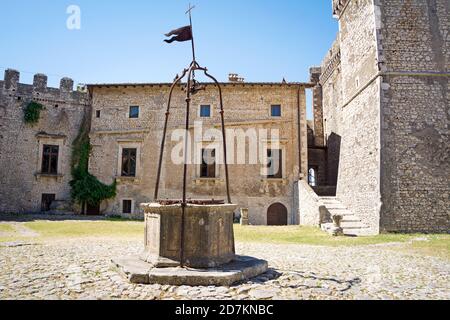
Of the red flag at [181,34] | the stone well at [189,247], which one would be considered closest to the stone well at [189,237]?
the stone well at [189,247]

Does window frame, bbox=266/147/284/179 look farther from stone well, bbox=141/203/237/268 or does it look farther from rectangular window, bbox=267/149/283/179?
stone well, bbox=141/203/237/268

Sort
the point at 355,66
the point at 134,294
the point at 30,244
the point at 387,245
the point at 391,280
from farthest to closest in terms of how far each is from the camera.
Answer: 1. the point at 355,66
2. the point at 387,245
3. the point at 30,244
4. the point at 391,280
5. the point at 134,294

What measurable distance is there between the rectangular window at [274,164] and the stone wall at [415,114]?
625 centimetres

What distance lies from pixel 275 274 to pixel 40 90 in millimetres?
19809

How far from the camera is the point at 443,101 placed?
11953 mm

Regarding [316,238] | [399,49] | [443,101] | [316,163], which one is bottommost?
[316,238]

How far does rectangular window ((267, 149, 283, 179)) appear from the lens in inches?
672

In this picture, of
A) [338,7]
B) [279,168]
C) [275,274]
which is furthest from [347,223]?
[338,7]

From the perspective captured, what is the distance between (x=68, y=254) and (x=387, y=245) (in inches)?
338

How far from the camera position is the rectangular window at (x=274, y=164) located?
56.0 ft

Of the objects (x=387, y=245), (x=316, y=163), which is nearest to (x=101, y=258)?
(x=387, y=245)

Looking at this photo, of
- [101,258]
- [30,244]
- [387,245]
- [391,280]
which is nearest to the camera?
[391,280]

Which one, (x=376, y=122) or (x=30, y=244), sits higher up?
(x=376, y=122)
